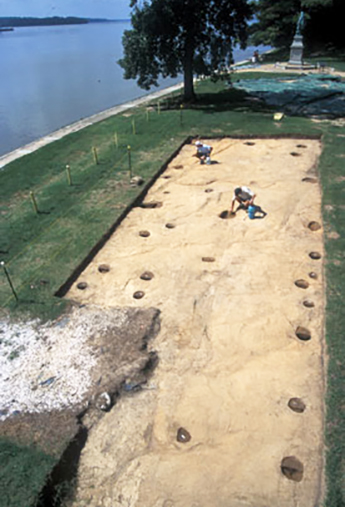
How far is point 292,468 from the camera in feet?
23.2

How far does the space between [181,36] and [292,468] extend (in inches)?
1090

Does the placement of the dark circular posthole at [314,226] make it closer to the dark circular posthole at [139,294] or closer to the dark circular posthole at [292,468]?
the dark circular posthole at [139,294]

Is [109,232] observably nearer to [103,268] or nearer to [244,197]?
[103,268]

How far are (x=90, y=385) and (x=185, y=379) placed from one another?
2.05 metres

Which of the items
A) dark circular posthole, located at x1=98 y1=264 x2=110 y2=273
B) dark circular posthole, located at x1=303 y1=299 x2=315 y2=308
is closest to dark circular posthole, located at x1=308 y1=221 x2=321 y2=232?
dark circular posthole, located at x1=303 y1=299 x2=315 y2=308

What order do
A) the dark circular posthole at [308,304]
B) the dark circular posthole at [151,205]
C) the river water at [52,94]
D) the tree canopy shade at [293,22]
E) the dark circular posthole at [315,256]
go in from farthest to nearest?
the tree canopy shade at [293,22]
the river water at [52,94]
the dark circular posthole at [151,205]
the dark circular posthole at [315,256]
the dark circular posthole at [308,304]

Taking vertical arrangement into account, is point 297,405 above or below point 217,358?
below

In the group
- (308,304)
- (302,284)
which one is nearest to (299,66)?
(302,284)

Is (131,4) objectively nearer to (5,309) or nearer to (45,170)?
(45,170)

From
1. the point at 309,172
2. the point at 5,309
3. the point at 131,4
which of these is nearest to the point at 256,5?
the point at 131,4

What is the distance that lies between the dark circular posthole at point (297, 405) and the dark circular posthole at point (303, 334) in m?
1.81

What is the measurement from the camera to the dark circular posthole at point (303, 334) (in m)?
9.61

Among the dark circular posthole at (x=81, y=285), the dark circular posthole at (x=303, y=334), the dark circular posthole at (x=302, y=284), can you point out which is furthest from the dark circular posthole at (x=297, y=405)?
the dark circular posthole at (x=81, y=285)

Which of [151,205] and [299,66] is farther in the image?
[299,66]
